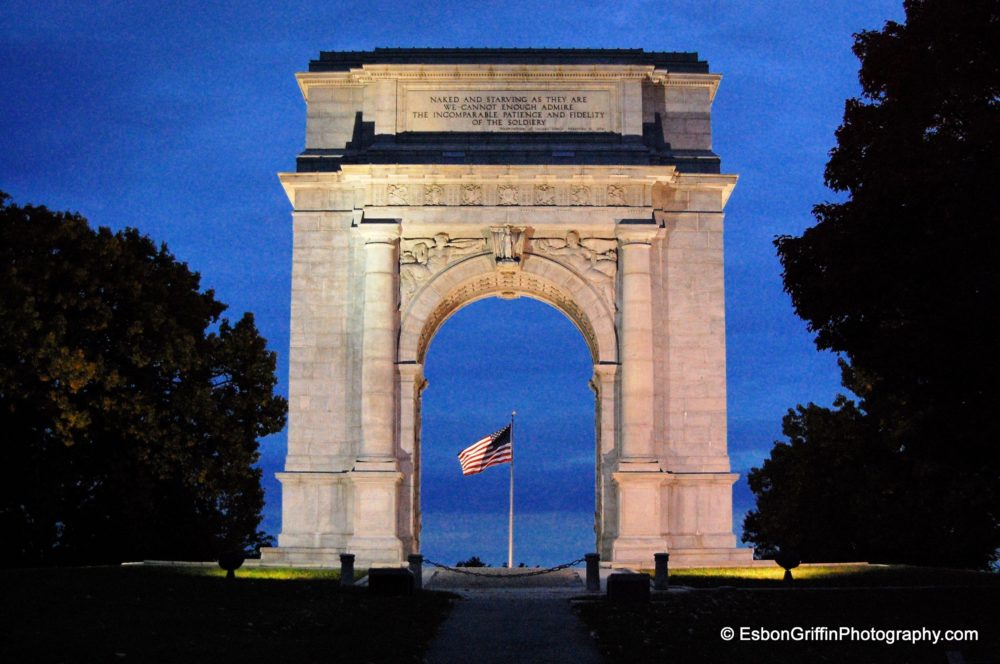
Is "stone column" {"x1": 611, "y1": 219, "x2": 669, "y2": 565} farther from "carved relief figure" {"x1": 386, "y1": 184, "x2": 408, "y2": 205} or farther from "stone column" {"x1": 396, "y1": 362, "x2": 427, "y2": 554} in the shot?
"carved relief figure" {"x1": 386, "y1": 184, "x2": 408, "y2": 205}

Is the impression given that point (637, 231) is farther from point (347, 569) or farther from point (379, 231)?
point (347, 569)

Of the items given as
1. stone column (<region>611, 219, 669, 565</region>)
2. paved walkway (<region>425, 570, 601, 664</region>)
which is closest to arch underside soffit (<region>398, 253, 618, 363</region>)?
stone column (<region>611, 219, 669, 565</region>)

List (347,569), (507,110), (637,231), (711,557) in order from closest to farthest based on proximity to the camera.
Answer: (347,569) < (711,557) < (637,231) < (507,110)

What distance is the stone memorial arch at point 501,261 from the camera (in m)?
45.4

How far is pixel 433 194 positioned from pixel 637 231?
703 centimetres

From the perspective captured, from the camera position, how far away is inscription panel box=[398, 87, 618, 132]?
4772 cm

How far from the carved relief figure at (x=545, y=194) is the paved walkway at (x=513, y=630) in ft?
48.9

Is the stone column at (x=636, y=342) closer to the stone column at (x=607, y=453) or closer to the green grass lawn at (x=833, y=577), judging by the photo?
the stone column at (x=607, y=453)

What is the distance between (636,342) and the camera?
45.7 m

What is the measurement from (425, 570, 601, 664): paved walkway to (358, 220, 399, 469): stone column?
9.66 metres

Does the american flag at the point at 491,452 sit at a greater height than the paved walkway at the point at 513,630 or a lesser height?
greater

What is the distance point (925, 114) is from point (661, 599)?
40.5 ft

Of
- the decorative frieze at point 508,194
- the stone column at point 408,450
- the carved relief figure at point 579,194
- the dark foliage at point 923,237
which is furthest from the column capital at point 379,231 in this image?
the dark foliage at point 923,237

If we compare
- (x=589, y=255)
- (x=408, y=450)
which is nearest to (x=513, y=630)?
(x=408, y=450)
